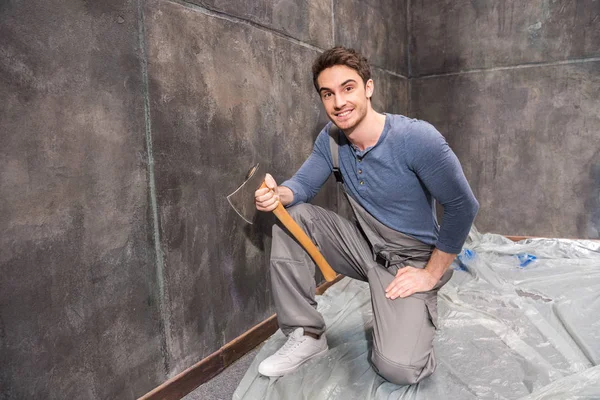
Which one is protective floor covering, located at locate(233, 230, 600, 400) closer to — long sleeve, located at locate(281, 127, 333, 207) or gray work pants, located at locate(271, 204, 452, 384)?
gray work pants, located at locate(271, 204, 452, 384)

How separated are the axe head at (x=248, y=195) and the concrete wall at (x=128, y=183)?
0.21m

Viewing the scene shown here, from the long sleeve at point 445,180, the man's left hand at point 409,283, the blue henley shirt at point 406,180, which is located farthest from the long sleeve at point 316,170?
the man's left hand at point 409,283

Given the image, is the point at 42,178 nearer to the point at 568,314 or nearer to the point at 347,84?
the point at 347,84

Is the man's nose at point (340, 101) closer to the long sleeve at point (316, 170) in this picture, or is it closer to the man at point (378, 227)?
the man at point (378, 227)

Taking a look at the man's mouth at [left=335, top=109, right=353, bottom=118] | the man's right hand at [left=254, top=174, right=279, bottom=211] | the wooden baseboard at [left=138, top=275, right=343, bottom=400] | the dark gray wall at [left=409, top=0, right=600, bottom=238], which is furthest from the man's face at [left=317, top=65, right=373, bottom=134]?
the dark gray wall at [left=409, top=0, right=600, bottom=238]

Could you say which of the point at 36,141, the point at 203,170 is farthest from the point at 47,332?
the point at 203,170

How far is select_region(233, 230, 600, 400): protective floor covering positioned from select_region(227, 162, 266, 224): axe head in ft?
2.34

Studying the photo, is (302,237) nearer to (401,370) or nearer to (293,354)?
(293,354)

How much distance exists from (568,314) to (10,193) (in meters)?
2.63

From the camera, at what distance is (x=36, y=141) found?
4.06 feet

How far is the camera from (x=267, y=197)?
1.72 meters

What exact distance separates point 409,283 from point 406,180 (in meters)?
0.45

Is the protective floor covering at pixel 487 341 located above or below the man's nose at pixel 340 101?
below

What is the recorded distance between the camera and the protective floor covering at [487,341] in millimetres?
1595
